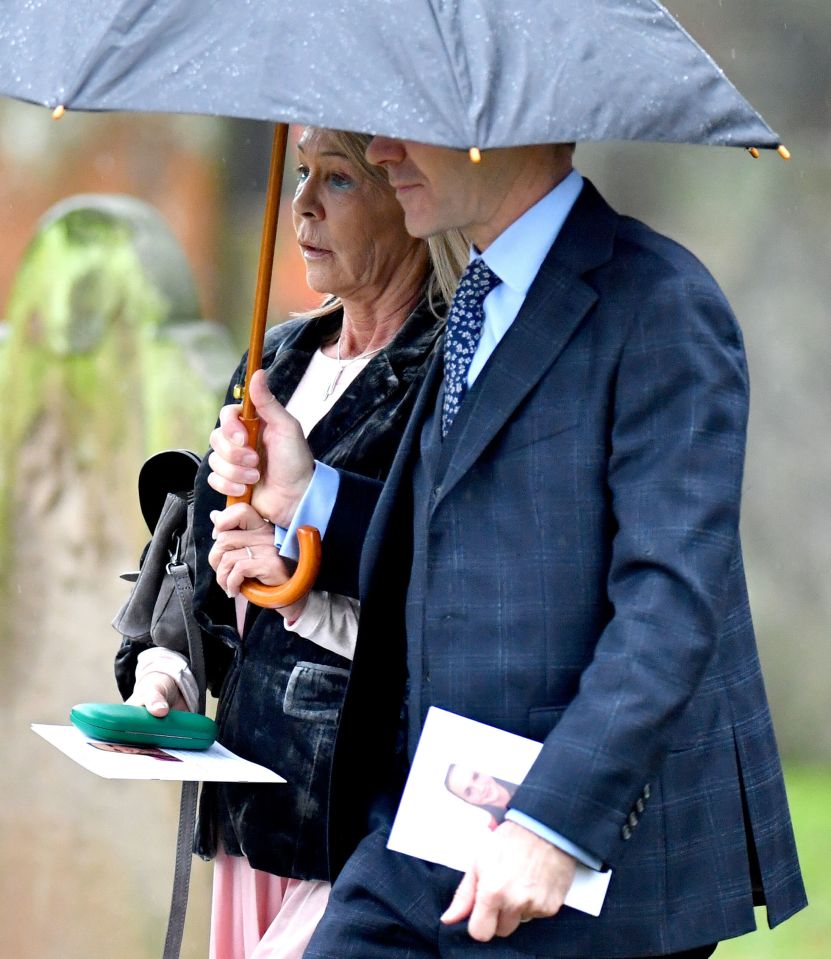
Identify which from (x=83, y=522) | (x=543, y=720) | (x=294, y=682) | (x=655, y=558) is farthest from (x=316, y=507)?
(x=83, y=522)

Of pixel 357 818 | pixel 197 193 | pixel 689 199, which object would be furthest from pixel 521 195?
pixel 197 193

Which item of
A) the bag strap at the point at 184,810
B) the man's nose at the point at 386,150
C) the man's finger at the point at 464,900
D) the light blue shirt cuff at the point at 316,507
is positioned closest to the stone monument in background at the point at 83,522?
the bag strap at the point at 184,810

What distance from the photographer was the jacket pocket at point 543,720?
7.45ft

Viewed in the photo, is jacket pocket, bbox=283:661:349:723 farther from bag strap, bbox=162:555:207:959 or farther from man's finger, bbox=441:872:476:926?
man's finger, bbox=441:872:476:926

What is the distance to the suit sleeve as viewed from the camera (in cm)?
211

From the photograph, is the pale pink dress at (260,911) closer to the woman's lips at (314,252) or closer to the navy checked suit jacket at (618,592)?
the navy checked suit jacket at (618,592)

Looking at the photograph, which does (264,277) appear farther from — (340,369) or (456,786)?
(456,786)

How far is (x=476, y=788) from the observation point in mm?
2264

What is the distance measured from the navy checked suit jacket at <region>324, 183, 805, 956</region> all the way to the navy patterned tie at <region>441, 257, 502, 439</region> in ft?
0.23

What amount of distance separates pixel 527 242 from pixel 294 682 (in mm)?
906

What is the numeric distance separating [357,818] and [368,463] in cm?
61

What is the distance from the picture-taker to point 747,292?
15.1 ft

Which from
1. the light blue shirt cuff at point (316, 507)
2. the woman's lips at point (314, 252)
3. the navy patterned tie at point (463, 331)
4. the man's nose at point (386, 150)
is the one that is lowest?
the light blue shirt cuff at point (316, 507)

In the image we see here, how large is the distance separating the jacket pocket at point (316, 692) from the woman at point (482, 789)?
1.98 feet
